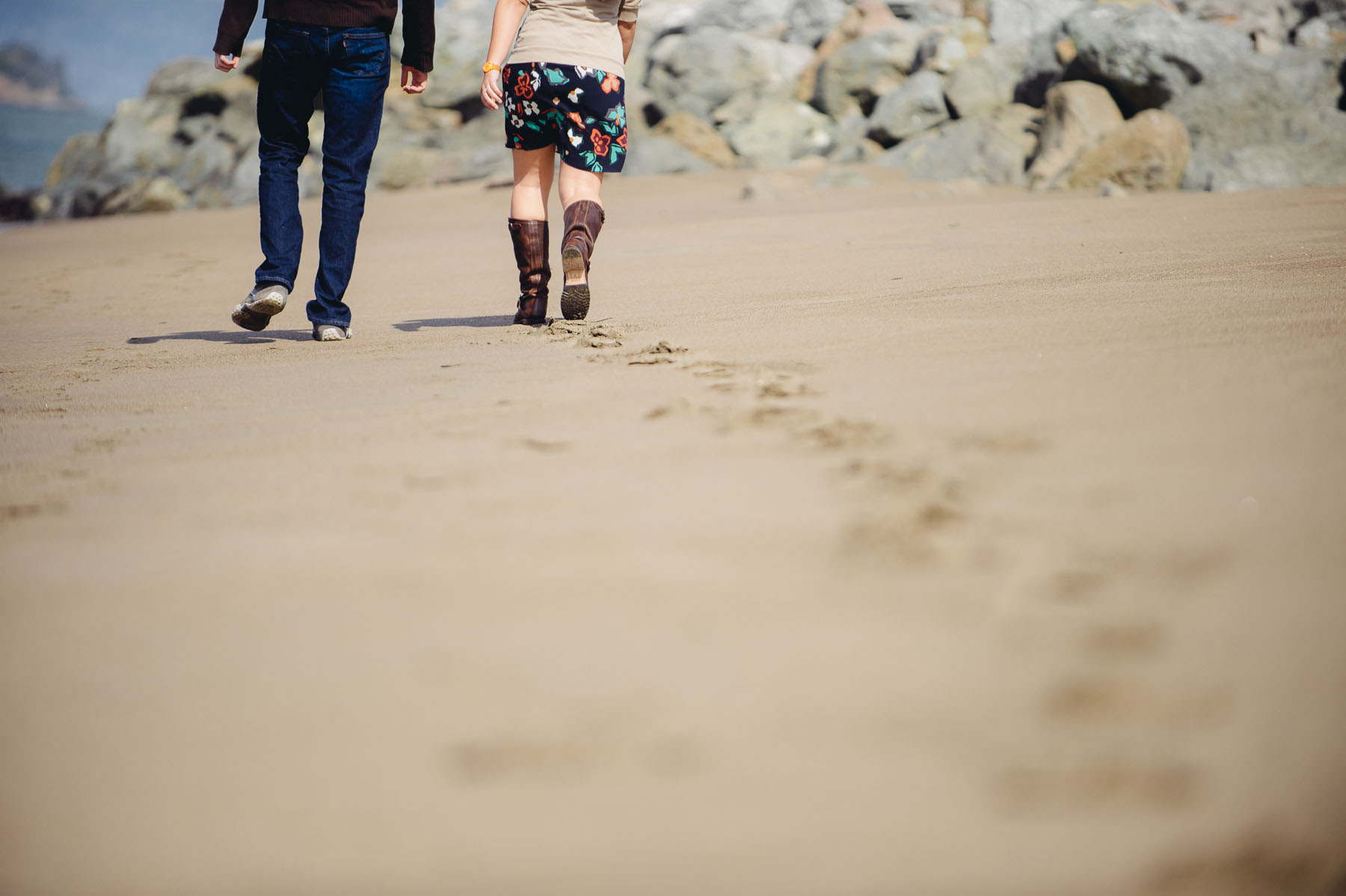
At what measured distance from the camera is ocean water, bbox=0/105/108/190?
2921cm

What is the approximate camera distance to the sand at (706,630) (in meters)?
0.87

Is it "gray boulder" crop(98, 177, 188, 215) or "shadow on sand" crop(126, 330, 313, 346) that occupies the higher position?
"gray boulder" crop(98, 177, 188, 215)

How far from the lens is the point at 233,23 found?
332 centimetres

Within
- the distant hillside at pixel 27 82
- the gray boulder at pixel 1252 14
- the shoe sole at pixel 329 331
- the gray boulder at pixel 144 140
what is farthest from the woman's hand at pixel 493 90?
the distant hillside at pixel 27 82

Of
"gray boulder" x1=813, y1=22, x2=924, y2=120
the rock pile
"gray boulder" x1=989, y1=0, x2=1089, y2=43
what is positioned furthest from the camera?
"gray boulder" x1=989, y1=0, x2=1089, y2=43

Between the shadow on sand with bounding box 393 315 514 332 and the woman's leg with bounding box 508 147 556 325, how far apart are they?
116mm

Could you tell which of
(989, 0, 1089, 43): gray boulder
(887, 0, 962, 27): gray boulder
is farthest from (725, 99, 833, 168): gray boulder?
(887, 0, 962, 27): gray boulder

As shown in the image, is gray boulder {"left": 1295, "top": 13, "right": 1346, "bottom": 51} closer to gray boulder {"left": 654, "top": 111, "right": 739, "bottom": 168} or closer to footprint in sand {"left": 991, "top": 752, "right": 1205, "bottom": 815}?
gray boulder {"left": 654, "top": 111, "right": 739, "bottom": 168}

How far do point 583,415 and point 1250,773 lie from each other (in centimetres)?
127

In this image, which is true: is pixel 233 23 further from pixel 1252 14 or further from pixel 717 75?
pixel 1252 14

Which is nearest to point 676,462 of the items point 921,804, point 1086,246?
point 921,804

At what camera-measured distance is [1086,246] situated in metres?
4.19

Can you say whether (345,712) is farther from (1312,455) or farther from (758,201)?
(758,201)

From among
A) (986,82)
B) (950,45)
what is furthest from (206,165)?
(986,82)
